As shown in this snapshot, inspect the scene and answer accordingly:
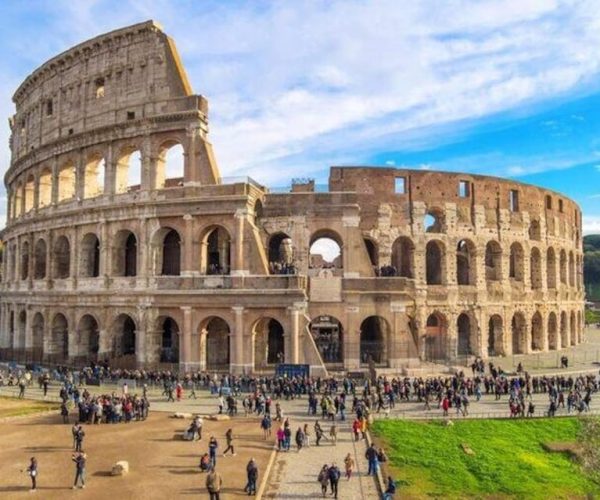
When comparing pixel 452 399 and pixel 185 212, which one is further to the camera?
pixel 185 212

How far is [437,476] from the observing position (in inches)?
674

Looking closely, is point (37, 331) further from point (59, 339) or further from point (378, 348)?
point (378, 348)

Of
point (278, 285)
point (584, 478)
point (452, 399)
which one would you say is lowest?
point (584, 478)

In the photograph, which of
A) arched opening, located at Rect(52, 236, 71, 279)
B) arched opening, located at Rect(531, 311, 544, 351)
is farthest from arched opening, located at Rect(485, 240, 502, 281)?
arched opening, located at Rect(52, 236, 71, 279)

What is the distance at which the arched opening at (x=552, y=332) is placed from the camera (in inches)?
1735

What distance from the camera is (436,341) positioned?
36656 mm

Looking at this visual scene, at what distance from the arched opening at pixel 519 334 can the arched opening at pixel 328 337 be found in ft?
44.7

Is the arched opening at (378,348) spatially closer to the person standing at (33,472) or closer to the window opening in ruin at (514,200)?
the window opening in ruin at (514,200)

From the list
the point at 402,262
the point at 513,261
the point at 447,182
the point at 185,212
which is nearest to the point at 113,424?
the point at 185,212

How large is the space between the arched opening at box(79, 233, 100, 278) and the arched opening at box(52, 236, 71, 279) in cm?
233

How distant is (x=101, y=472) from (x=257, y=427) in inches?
259

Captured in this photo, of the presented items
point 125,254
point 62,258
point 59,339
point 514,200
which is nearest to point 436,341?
point 514,200

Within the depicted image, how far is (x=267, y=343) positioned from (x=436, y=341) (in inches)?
457

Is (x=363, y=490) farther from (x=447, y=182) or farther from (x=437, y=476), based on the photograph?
(x=447, y=182)
